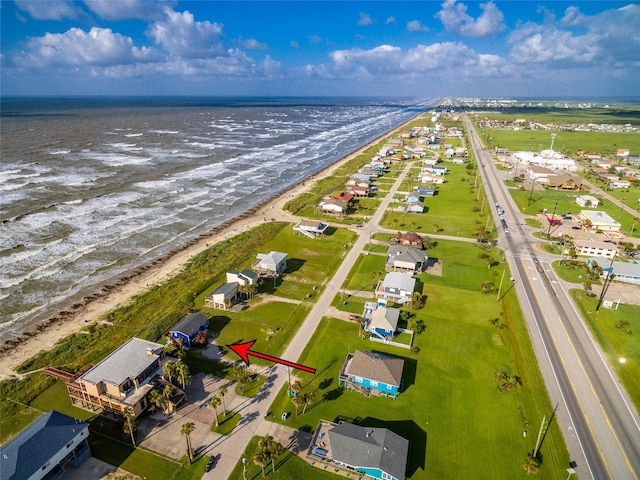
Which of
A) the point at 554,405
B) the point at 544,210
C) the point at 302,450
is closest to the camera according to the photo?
the point at 302,450

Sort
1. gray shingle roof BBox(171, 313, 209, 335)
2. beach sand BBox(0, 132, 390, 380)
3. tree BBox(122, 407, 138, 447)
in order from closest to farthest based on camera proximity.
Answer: tree BBox(122, 407, 138, 447) < gray shingle roof BBox(171, 313, 209, 335) < beach sand BBox(0, 132, 390, 380)

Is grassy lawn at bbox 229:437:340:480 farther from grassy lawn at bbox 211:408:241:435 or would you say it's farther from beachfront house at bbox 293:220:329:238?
beachfront house at bbox 293:220:329:238

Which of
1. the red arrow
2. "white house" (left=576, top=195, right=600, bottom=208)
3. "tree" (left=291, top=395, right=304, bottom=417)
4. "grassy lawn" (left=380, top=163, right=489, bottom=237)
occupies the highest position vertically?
"white house" (left=576, top=195, right=600, bottom=208)

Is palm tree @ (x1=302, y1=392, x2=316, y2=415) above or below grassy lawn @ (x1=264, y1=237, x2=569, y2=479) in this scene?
above

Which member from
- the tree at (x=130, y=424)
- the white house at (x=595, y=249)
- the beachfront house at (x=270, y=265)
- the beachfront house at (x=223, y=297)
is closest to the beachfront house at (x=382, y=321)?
the beachfront house at (x=270, y=265)

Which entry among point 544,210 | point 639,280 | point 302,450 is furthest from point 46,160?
point 639,280

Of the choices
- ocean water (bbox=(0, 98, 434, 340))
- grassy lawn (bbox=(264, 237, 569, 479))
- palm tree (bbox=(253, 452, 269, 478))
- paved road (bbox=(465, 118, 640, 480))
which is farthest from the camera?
ocean water (bbox=(0, 98, 434, 340))

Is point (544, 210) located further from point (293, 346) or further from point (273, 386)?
point (273, 386)

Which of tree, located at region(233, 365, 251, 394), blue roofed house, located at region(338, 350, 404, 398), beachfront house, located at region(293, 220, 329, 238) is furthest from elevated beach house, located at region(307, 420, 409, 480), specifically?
beachfront house, located at region(293, 220, 329, 238)
